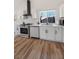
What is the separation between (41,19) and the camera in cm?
764

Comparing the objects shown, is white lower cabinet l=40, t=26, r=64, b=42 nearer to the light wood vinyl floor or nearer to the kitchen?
the kitchen

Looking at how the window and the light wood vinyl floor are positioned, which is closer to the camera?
the light wood vinyl floor

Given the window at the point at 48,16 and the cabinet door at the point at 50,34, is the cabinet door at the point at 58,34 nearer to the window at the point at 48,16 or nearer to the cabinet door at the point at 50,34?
the cabinet door at the point at 50,34

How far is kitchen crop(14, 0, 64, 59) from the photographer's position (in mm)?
6389

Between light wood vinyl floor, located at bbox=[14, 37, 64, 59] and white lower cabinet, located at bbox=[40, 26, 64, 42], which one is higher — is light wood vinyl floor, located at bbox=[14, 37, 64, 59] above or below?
below

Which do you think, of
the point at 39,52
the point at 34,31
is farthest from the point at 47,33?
the point at 39,52

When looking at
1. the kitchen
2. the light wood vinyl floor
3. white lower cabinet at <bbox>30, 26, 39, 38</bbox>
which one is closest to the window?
the kitchen


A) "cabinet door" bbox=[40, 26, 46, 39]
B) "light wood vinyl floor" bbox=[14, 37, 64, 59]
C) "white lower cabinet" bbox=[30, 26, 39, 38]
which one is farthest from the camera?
"white lower cabinet" bbox=[30, 26, 39, 38]

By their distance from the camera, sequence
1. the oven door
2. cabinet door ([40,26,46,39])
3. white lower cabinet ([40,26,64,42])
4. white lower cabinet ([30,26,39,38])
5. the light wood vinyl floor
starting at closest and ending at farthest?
the light wood vinyl floor → white lower cabinet ([40,26,64,42]) → cabinet door ([40,26,46,39]) → white lower cabinet ([30,26,39,38]) → the oven door
